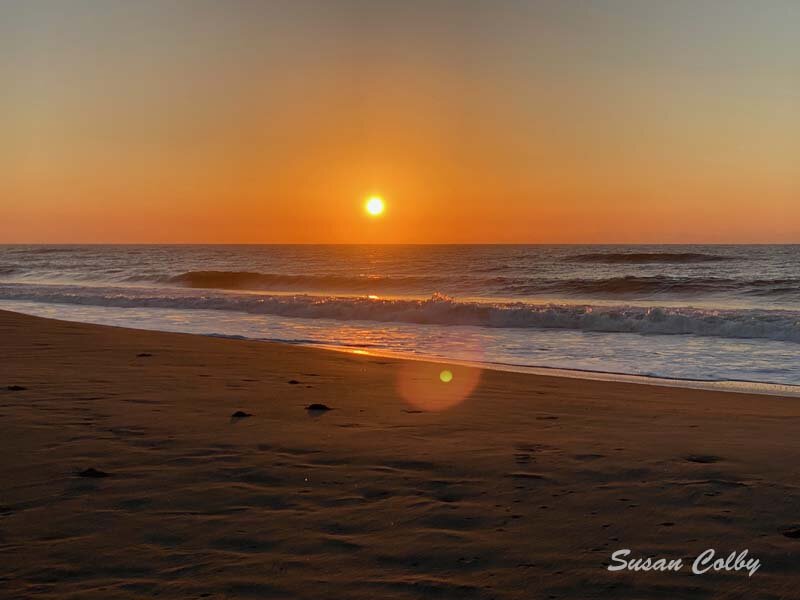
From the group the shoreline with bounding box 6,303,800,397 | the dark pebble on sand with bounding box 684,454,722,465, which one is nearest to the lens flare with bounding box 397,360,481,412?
the shoreline with bounding box 6,303,800,397

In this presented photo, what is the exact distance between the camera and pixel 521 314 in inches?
755

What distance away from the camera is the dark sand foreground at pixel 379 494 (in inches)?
115

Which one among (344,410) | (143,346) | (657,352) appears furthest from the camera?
(657,352)

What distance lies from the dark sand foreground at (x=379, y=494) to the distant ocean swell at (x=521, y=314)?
32.3ft

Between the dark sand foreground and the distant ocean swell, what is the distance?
9.85 m

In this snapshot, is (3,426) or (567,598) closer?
(567,598)

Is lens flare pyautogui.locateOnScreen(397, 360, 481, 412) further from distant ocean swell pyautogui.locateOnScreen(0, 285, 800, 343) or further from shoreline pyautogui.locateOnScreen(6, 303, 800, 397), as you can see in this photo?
distant ocean swell pyautogui.locateOnScreen(0, 285, 800, 343)

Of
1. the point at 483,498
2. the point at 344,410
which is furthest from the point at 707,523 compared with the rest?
the point at 344,410

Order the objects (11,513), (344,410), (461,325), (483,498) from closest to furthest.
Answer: (11,513) < (483,498) < (344,410) < (461,325)

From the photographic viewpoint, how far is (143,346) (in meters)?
11.1

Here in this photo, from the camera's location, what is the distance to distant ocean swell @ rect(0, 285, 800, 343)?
16438 millimetres

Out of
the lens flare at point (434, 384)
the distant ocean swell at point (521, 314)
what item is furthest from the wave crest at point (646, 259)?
the lens flare at point (434, 384)

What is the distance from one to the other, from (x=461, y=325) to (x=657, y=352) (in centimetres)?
677

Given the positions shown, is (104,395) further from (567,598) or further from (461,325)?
(461,325)
